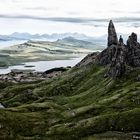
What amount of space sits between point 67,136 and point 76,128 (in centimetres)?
1059

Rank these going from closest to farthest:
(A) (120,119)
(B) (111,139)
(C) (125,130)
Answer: (B) (111,139) < (C) (125,130) < (A) (120,119)

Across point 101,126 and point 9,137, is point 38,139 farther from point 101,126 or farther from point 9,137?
point 101,126

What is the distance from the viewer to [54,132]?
197 m

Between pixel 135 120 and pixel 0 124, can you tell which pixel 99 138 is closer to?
pixel 135 120

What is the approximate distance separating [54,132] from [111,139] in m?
38.4

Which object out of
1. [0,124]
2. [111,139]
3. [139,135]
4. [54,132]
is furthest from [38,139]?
[139,135]

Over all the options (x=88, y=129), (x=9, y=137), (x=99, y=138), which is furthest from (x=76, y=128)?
(x=9, y=137)

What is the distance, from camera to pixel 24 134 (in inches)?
7805

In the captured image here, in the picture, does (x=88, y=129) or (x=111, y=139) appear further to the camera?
(x=88, y=129)

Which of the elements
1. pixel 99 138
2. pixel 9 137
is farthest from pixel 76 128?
pixel 9 137

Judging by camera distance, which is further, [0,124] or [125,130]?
[0,124]

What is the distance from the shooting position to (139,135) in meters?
176

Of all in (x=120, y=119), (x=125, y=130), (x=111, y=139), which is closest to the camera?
(x=111, y=139)

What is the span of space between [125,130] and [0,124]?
7042cm
